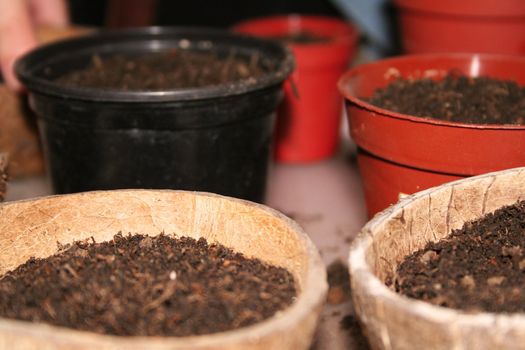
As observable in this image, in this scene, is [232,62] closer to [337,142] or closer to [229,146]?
[229,146]

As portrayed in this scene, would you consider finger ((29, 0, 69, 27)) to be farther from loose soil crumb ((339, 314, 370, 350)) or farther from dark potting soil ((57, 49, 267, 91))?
loose soil crumb ((339, 314, 370, 350))

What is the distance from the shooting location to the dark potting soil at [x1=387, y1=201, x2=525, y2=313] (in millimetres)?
830

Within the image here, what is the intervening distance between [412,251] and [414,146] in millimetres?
290

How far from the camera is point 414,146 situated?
122cm

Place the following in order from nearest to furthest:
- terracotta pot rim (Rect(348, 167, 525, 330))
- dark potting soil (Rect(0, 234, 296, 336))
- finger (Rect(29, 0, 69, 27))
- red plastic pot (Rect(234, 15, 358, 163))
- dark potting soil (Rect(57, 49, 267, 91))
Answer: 1. terracotta pot rim (Rect(348, 167, 525, 330))
2. dark potting soil (Rect(0, 234, 296, 336))
3. dark potting soil (Rect(57, 49, 267, 91))
4. red plastic pot (Rect(234, 15, 358, 163))
5. finger (Rect(29, 0, 69, 27))

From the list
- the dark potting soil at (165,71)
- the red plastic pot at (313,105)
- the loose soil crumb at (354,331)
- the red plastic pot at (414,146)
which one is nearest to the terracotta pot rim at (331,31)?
the red plastic pot at (313,105)

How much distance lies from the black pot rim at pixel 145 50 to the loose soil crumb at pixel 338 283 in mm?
427

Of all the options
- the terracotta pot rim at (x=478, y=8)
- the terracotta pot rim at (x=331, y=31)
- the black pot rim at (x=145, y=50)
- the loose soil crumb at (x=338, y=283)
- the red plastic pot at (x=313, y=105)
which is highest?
the terracotta pot rim at (x=478, y=8)

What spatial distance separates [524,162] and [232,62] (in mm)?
769

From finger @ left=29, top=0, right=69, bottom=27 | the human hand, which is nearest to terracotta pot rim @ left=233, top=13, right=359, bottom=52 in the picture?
finger @ left=29, top=0, right=69, bottom=27

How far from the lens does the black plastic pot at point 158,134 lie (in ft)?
4.14

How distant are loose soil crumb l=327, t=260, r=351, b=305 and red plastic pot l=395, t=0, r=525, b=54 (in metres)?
0.75

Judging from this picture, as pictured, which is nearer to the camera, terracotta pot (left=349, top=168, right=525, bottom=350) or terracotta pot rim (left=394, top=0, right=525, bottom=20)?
terracotta pot (left=349, top=168, right=525, bottom=350)

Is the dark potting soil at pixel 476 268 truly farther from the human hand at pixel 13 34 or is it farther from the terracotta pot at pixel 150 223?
the human hand at pixel 13 34
